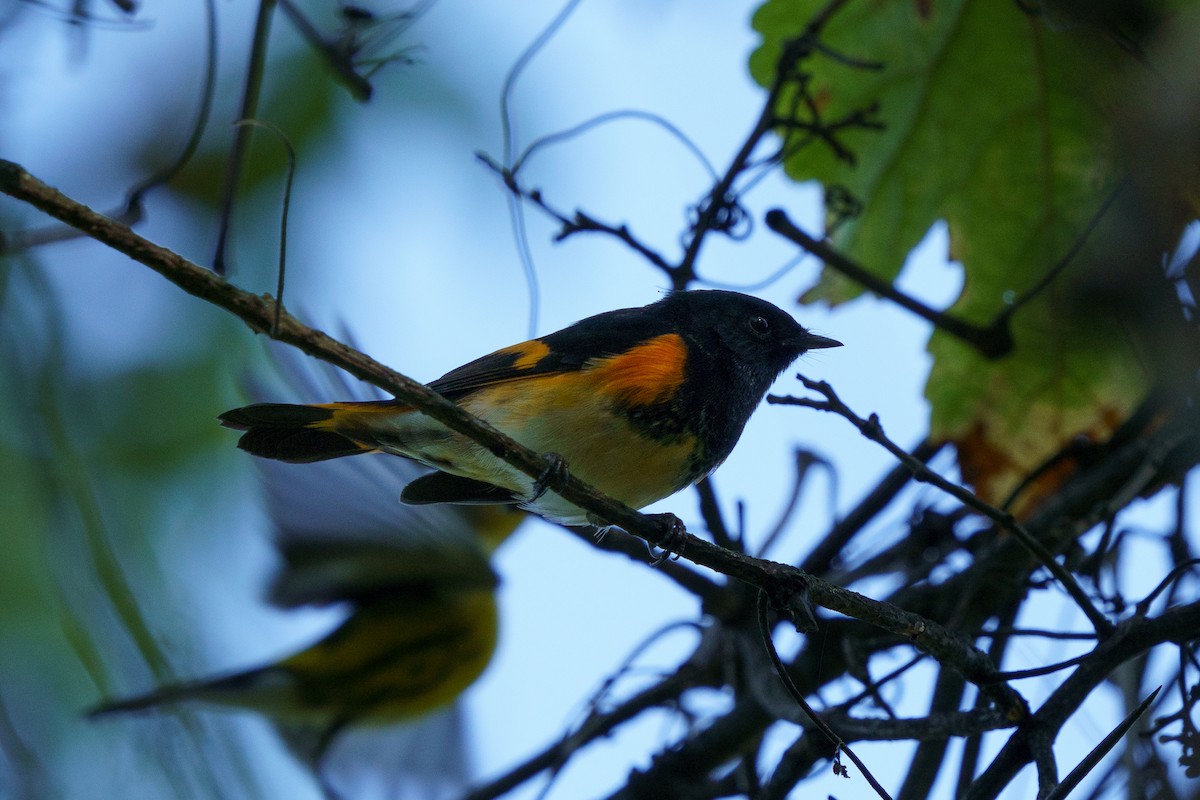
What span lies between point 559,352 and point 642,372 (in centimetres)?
29

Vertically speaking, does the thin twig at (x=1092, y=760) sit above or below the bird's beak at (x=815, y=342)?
below

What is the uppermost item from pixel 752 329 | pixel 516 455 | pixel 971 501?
pixel 752 329

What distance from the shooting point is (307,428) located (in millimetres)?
2932

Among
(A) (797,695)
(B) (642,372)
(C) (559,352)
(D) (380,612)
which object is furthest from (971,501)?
(D) (380,612)

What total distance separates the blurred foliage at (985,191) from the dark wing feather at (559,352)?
570 mm

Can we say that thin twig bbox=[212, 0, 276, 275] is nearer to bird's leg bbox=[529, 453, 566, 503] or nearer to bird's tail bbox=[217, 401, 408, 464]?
bird's tail bbox=[217, 401, 408, 464]

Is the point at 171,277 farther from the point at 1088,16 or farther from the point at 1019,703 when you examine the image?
the point at 1088,16

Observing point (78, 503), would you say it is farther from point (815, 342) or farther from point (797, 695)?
point (815, 342)

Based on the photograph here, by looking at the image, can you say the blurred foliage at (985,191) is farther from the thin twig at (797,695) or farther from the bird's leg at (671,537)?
the thin twig at (797,695)

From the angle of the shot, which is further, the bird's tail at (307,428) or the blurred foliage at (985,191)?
the blurred foliage at (985,191)

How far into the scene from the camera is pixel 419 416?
296 cm

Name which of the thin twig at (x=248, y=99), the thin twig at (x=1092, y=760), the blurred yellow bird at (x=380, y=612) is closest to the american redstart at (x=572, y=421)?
the thin twig at (x=248, y=99)

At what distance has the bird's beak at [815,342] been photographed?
3656 mm

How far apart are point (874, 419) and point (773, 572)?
46cm
